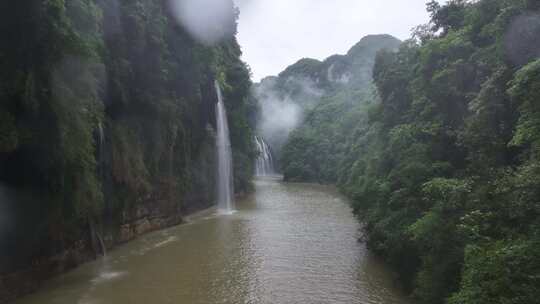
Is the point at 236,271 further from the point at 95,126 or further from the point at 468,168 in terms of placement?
the point at 468,168

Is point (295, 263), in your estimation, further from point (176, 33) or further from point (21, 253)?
point (176, 33)

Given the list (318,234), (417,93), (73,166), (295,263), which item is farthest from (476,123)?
(73,166)

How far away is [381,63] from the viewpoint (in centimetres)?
2155

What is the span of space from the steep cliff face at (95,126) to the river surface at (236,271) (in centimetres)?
131

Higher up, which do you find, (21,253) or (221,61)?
(221,61)

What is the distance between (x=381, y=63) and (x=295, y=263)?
14.3 metres

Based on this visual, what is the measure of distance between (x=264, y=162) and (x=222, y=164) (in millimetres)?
33439

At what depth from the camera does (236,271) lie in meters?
11.3

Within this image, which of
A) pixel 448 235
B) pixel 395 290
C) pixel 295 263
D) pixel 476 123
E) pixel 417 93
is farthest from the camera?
pixel 417 93

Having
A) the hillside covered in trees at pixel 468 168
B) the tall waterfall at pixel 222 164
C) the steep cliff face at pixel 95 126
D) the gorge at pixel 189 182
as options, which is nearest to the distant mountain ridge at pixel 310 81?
the tall waterfall at pixel 222 164

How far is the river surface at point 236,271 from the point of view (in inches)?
369

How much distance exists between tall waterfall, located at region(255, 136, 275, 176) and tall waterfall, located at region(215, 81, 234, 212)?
27.7 m

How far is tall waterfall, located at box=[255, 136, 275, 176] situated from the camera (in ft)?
186

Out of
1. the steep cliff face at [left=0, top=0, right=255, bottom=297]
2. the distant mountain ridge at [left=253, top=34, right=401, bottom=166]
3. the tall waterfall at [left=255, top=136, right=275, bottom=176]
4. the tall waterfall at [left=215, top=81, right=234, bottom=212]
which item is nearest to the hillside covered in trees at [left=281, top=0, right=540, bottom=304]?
the steep cliff face at [left=0, top=0, right=255, bottom=297]
